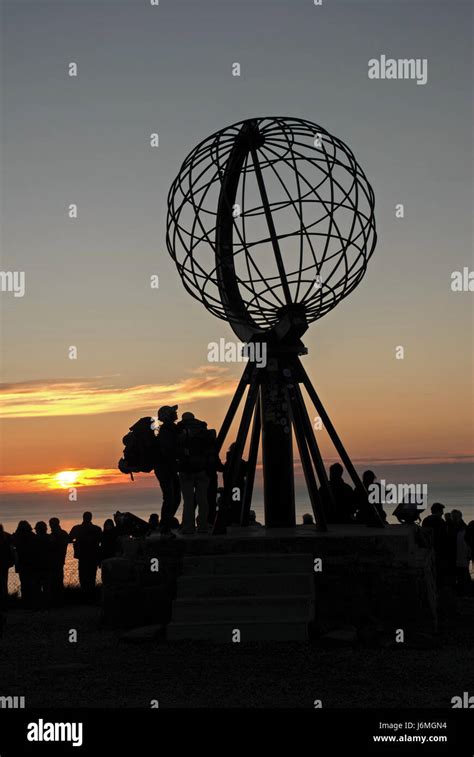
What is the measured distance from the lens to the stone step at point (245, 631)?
13781 millimetres

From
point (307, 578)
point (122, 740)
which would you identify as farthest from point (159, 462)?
point (122, 740)

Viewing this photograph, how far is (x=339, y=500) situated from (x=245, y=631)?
16.2 feet

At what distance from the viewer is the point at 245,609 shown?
14.2 m

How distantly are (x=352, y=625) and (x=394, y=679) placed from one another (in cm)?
286

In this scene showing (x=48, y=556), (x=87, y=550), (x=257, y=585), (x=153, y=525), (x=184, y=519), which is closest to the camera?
(x=257, y=585)

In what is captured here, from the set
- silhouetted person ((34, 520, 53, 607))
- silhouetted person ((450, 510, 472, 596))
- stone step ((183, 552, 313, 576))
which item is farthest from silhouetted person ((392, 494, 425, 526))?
silhouetted person ((34, 520, 53, 607))

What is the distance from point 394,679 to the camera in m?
11.5

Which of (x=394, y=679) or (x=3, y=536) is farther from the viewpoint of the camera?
(x=3, y=536)

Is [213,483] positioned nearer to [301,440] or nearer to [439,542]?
[301,440]

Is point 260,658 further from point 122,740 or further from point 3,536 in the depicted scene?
point 3,536

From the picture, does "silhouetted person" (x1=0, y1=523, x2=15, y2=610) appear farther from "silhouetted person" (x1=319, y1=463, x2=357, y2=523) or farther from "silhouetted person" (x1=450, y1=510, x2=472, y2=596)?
"silhouetted person" (x1=450, y1=510, x2=472, y2=596)

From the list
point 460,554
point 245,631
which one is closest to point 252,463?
point 460,554

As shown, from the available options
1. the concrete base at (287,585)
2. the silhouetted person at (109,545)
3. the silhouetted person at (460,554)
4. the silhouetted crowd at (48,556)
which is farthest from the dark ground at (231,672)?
the silhouetted person at (109,545)

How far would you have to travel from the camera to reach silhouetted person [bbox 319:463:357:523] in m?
17.9
